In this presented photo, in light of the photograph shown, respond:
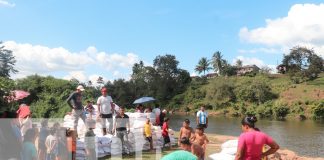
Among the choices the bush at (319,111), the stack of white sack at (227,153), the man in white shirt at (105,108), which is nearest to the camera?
the stack of white sack at (227,153)

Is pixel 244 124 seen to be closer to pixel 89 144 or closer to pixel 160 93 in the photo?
pixel 89 144

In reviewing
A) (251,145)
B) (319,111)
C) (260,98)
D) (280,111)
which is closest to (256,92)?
(260,98)

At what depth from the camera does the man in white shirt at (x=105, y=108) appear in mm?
12031

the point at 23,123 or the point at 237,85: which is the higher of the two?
the point at 237,85

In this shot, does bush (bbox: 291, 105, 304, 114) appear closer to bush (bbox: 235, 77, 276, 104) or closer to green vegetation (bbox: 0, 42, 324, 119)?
green vegetation (bbox: 0, 42, 324, 119)

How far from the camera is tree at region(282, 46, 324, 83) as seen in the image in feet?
265

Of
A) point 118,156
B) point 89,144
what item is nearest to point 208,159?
point 118,156

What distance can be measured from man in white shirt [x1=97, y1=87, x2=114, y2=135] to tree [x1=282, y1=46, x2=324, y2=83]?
72803mm

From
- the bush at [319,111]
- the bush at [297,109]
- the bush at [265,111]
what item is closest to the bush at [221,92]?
the bush at [265,111]

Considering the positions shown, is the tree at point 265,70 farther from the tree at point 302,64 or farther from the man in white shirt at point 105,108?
the man in white shirt at point 105,108

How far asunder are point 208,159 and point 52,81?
61.1 feet

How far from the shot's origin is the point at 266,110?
63.5 m

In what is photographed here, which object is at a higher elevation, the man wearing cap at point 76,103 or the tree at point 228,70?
the tree at point 228,70

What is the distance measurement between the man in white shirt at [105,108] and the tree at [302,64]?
72.8 meters
